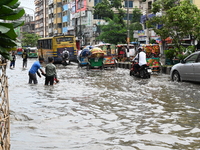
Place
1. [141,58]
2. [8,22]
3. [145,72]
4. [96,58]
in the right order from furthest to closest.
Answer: [96,58], [145,72], [141,58], [8,22]

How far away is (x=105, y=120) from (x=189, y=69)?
905 centimetres

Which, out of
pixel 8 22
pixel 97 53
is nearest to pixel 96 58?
pixel 97 53

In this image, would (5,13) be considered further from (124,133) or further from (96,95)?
(96,95)

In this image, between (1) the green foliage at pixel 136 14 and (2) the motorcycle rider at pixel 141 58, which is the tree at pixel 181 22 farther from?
(1) the green foliage at pixel 136 14

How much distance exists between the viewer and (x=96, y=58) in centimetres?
2825

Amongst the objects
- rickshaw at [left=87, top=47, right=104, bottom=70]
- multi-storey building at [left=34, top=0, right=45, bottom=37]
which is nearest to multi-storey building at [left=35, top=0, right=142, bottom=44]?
multi-storey building at [left=34, top=0, right=45, bottom=37]

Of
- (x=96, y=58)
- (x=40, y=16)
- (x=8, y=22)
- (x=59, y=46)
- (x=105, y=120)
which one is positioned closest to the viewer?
(x=8, y=22)

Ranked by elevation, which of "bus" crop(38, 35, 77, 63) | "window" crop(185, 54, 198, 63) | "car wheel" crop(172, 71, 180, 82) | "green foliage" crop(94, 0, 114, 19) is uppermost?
"green foliage" crop(94, 0, 114, 19)

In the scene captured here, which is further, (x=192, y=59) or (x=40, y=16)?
(x=40, y=16)

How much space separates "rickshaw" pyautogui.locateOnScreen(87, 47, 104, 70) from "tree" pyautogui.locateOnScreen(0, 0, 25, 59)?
79.6 ft

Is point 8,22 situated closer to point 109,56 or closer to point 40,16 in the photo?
point 109,56

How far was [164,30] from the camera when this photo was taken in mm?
23984

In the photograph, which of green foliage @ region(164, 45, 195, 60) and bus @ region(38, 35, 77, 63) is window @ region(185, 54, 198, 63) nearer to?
green foliage @ region(164, 45, 195, 60)

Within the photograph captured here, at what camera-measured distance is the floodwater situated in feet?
20.3
